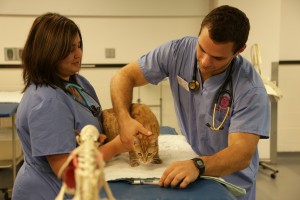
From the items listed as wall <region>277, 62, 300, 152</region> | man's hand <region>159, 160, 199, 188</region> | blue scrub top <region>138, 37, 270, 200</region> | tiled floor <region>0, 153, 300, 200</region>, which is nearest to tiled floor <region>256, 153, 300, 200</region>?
tiled floor <region>0, 153, 300, 200</region>

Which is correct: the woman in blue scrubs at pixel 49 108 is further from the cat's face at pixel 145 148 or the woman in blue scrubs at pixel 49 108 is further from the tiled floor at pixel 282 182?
the tiled floor at pixel 282 182

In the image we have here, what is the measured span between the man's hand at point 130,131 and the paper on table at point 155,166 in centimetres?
9

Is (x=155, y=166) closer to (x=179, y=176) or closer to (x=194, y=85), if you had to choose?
(x=179, y=176)

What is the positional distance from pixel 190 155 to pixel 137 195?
416 mm

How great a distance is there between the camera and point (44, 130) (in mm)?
1001

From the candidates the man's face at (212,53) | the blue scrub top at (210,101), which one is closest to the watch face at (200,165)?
the blue scrub top at (210,101)

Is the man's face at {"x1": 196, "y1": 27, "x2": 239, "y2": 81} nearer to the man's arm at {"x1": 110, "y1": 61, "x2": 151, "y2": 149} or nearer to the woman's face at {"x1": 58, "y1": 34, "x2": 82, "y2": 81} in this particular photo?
the man's arm at {"x1": 110, "y1": 61, "x2": 151, "y2": 149}

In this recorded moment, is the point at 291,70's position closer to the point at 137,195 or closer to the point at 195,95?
the point at 195,95

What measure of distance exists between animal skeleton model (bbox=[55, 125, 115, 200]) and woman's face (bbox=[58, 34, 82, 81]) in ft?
1.91

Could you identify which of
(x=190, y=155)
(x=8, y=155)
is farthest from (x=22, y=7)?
(x=190, y=155)

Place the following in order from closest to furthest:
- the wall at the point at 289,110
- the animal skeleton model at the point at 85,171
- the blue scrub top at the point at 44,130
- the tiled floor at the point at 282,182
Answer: the animal skeleton model at the point at 85,171 < the blue scrub top at the point at 44,130 < the tiled floor at the point at 282,182 < the wall at the point at 289,110

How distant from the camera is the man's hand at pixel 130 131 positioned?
1197mm

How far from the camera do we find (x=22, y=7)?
3.55 m

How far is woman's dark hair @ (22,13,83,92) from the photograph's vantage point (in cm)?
105
